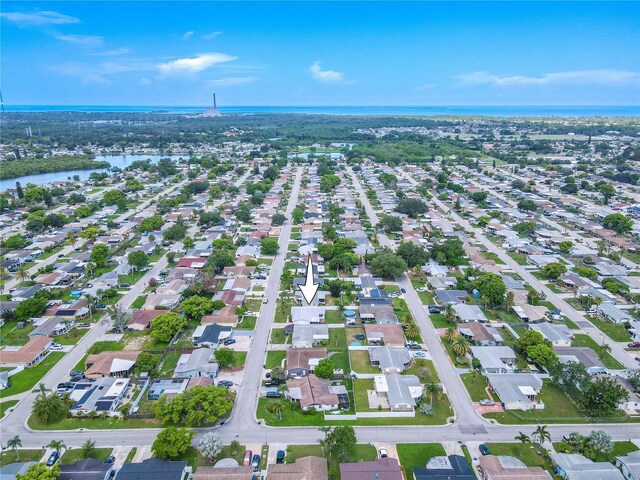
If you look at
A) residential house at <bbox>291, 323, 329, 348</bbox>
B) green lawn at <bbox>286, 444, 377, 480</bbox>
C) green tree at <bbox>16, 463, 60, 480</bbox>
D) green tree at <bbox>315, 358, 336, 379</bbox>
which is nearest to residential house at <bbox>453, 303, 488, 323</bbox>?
residential house at <bbox>291, 323, 329, 348</bbox>

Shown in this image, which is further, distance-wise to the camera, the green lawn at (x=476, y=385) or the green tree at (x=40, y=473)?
the green lawn at (x=476, y=385)

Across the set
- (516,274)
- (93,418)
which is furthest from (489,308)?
(93,418)

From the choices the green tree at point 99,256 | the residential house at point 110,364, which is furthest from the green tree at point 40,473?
the green tree at point 99,256

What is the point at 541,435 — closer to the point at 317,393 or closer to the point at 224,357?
the point at 317,393

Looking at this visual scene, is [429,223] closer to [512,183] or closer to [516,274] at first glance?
[516,274]

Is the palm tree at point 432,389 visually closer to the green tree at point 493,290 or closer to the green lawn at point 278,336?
the green lawn at point 278,336

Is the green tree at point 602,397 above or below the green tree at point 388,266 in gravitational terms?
below
